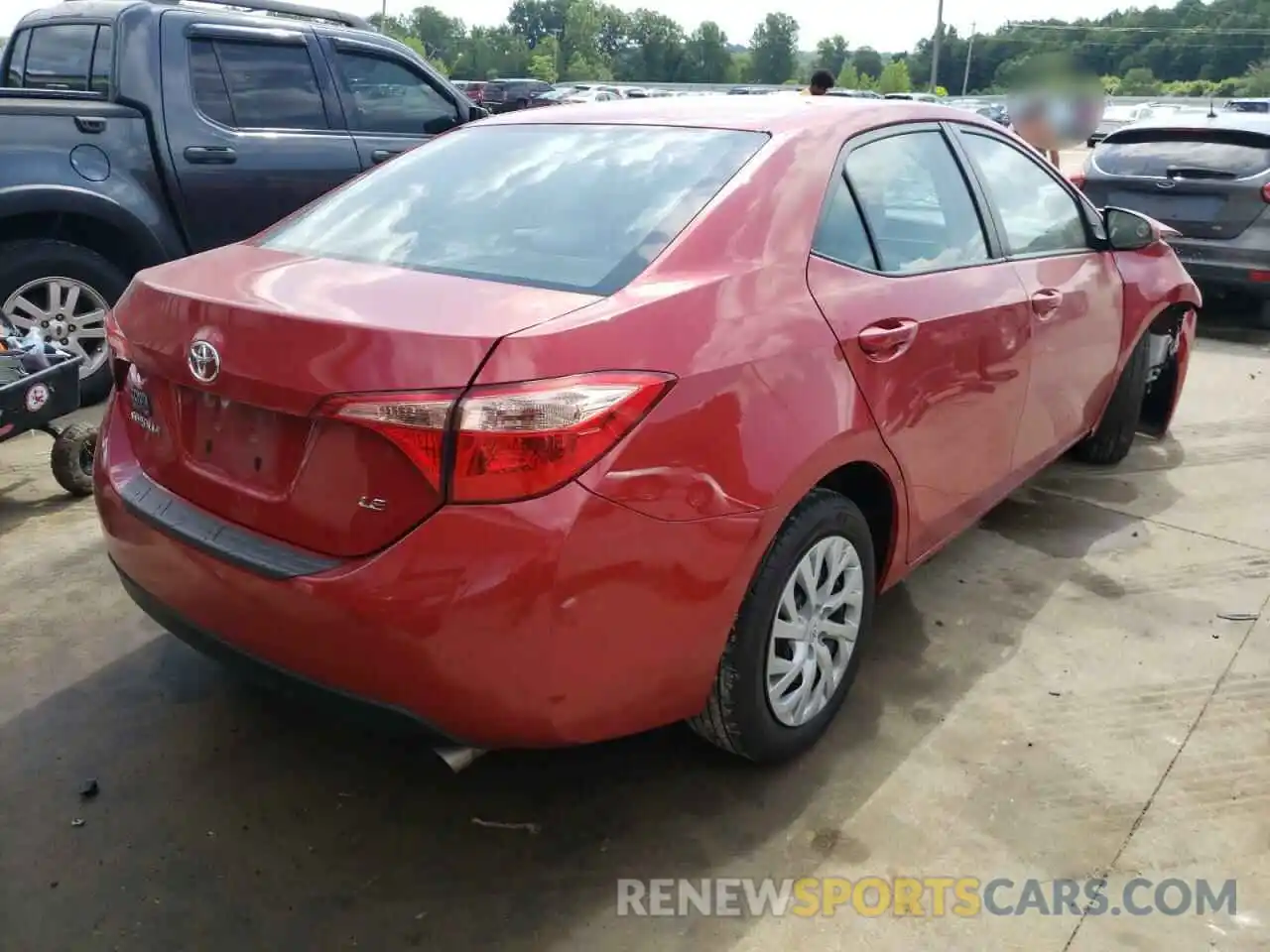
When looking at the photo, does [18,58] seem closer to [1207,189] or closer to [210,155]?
[210,155]

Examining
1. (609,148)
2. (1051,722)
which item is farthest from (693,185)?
(1051,722)

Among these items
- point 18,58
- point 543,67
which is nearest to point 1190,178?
point 18,58

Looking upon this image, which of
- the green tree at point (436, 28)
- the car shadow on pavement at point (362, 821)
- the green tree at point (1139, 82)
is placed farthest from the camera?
the green tree at point (436, 28)

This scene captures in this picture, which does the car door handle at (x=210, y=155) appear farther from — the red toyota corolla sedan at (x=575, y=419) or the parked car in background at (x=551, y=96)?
the parked car in background at (x=551, y=96)

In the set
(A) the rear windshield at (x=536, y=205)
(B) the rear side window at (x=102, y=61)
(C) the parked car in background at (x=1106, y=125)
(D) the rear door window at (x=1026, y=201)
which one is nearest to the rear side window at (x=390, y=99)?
(B) the rear side window at (x=102, y=61)

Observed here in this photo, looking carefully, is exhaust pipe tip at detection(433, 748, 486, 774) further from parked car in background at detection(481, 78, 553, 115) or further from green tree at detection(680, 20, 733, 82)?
green tree at detection(680, 20, 733, 82)

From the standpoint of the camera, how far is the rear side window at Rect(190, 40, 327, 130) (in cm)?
545

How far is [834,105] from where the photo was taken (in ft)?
9.62

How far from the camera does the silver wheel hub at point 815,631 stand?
8.13ft

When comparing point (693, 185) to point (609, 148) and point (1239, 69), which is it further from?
point (1239, 69)

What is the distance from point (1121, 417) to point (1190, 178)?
3602 millimetres

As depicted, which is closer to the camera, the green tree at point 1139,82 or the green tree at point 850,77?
the green tree at point 1139,82

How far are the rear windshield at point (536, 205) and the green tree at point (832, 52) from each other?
269 feet

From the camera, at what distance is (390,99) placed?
6.20m
